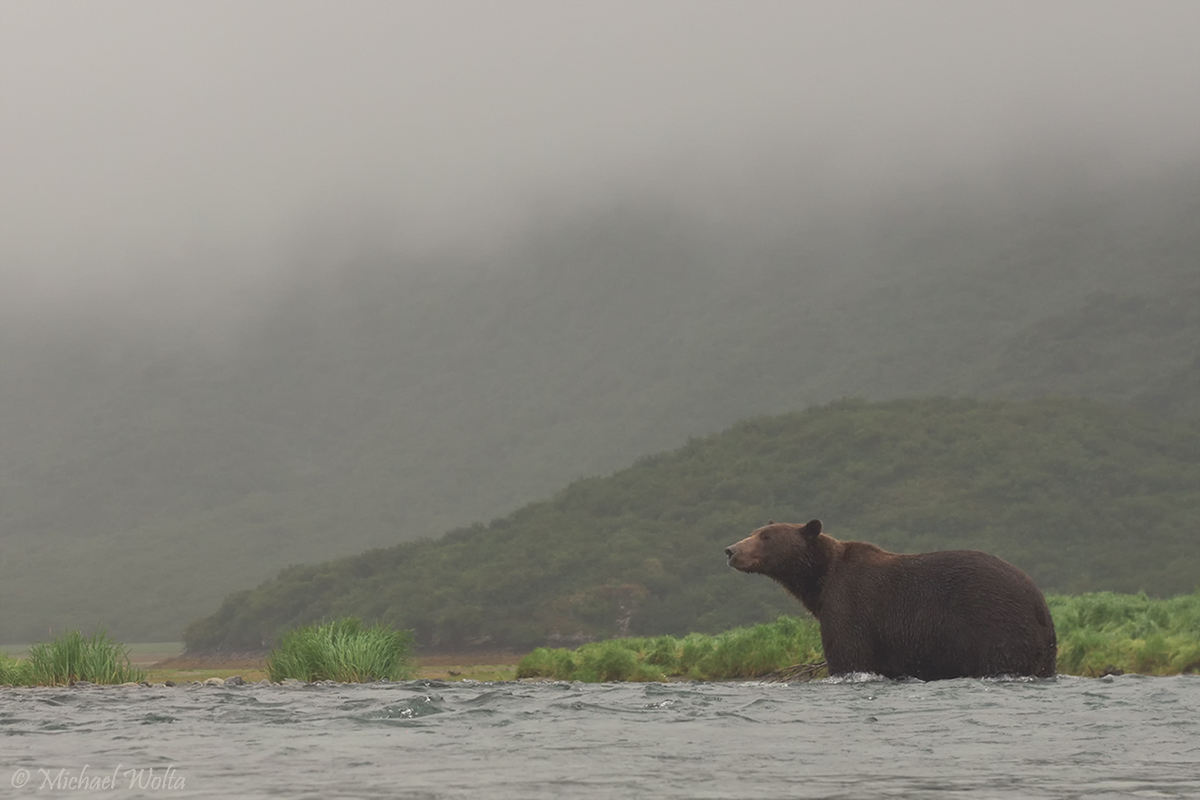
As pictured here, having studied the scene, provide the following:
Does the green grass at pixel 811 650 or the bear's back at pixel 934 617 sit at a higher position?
the bear's back at pixel 934 617

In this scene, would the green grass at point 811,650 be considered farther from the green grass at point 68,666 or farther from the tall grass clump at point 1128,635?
the green grass at point 68,666

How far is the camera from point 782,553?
21.8 metres

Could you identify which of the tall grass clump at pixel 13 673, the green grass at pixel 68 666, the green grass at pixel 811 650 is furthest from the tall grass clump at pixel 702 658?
the tall grass clump at pixel 13 673

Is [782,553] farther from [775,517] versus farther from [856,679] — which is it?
[775,517]

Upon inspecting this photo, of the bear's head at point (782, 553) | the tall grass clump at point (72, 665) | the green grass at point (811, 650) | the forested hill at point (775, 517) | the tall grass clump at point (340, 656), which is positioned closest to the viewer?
the bear's head at point (782, 553)

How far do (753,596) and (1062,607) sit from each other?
61.8 m

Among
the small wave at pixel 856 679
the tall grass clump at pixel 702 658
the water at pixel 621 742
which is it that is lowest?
the tall grass clump at pixel 702 658

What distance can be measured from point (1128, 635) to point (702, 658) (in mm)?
8413

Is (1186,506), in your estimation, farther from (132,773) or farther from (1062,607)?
(132,773)

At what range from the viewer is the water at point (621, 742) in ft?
34.4

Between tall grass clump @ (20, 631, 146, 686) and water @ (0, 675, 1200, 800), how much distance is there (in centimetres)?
260

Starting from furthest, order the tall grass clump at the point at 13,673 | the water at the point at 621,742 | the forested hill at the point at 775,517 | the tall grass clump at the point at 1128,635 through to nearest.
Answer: the forested hill at the point at 775,517 → the tall grass clump at the point at 1128,635 → the tall grass clump at the point at 13,673 → the water at the point at 621,742

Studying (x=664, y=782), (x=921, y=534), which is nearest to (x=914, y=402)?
(x=921, y=534)

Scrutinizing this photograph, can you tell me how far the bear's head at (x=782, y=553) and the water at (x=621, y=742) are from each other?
2.40 metres
